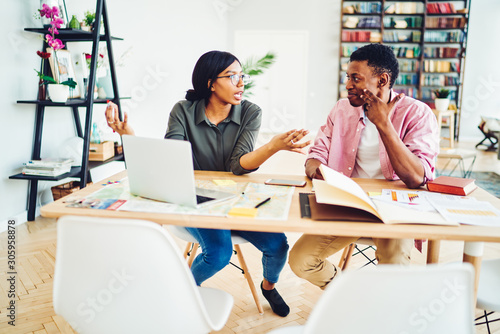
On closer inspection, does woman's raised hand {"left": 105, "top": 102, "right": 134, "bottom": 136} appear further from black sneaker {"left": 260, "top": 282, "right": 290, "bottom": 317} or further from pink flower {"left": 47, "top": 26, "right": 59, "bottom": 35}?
pink flower {"left": 47, "top": 26, "right": 59, "bottom": 35}

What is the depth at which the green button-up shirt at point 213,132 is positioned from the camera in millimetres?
1961

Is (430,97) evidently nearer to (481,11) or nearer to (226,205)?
(481,11)

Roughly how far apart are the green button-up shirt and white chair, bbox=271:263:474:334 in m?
1.26

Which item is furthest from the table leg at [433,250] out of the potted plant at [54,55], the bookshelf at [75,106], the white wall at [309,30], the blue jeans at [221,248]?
the white wall at [309,30]

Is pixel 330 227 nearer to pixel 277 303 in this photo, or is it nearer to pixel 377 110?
pixel 377 110

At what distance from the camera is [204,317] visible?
102 cm

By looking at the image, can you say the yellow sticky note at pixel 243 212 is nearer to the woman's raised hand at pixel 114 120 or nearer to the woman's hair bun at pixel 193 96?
the woman's raised hand at pixel 114 120

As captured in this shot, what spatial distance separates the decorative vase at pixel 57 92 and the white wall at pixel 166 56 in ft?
0.84

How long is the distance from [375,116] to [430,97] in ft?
24.2

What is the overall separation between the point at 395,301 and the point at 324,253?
0.90 metres

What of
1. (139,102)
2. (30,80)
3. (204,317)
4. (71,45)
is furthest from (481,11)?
(204,317)

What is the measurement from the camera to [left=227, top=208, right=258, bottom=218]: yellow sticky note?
1207 millimetres

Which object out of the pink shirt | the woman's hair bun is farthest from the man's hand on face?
the woman's hair bun

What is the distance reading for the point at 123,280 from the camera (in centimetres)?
95
